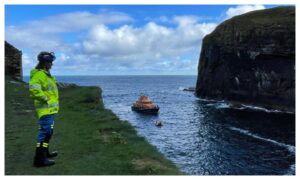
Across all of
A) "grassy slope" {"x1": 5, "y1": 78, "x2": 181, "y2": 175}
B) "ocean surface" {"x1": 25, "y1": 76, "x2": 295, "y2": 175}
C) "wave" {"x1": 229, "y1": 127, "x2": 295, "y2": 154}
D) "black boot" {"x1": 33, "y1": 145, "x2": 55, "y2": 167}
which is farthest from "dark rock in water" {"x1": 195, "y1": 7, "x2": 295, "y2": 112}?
"black boot" {"x1": 33, "y1": 145, "x2": 55, "y2": 167}

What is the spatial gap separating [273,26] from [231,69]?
1408 cm

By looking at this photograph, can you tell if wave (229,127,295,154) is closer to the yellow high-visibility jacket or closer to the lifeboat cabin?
the lifeboat cabin

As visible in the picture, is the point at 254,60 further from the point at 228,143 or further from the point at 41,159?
the point at 41,159

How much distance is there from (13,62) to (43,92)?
3852 cm

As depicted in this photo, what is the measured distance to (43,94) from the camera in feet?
34.0

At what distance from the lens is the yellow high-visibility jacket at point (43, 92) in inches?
408

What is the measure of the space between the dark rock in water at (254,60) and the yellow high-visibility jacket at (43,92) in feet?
200

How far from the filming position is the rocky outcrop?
44781 millimetres

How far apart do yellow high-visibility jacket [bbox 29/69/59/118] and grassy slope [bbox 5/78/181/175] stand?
6.38 ft

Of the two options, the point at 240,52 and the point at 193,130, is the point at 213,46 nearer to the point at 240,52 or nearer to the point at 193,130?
the point at 240,52

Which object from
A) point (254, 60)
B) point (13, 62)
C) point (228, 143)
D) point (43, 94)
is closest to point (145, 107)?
point (13, 62)

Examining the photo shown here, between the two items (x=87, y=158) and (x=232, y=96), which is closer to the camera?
(x=87, y=158)

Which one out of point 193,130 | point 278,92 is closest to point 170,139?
point 193,130

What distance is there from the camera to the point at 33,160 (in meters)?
12.0
